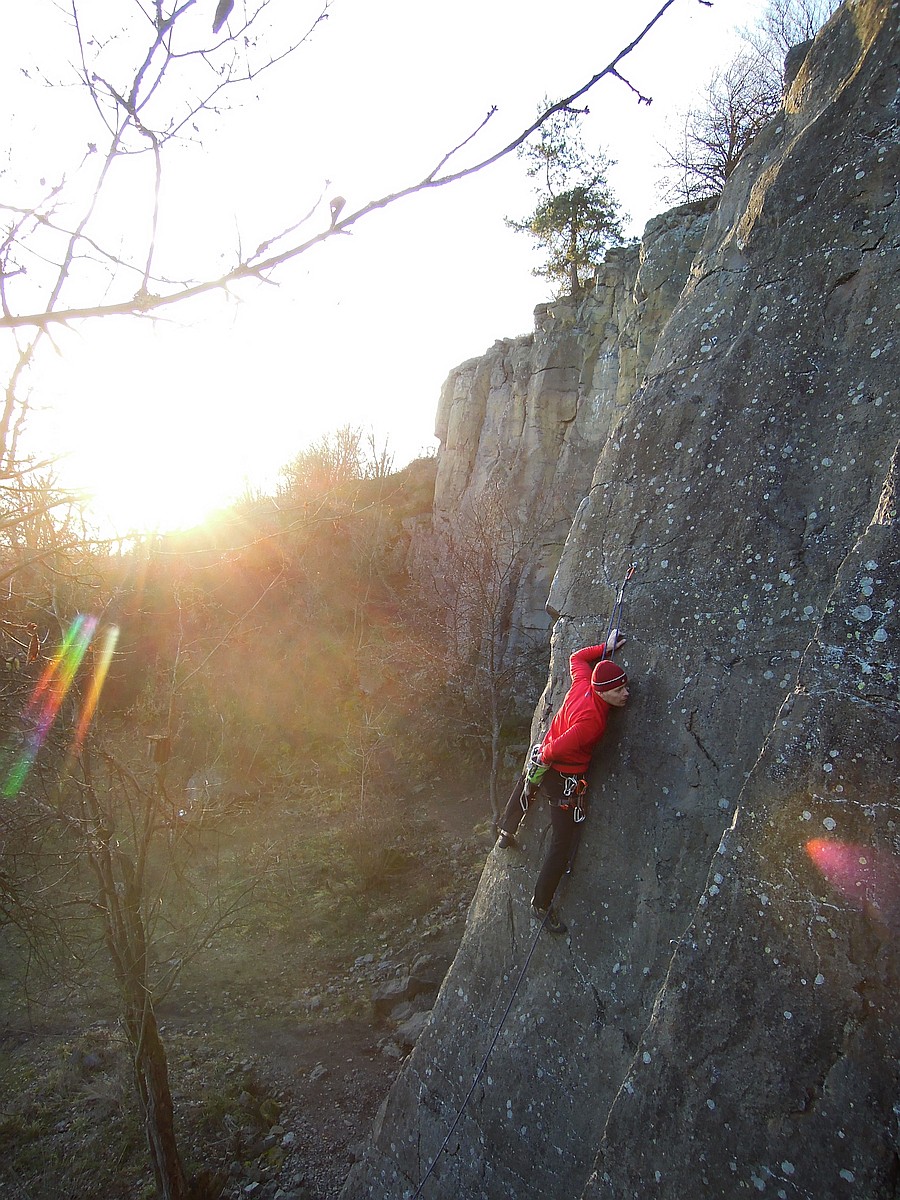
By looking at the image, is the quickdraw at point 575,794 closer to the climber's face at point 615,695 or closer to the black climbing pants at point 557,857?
the black climbing pants at point 557,857

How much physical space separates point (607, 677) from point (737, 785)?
2.59ft

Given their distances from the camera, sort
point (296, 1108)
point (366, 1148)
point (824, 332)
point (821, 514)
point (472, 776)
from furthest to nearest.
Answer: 1. point (472, 776)
2. point (296, 1108)
3. point (366, 1148)
4. point (824, 332)
5. point (821, 514)

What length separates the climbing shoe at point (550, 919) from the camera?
3.62 metres

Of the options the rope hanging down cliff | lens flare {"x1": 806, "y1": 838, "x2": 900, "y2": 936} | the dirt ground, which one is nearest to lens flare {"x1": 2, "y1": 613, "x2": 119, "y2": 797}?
the rope hanging down cliff

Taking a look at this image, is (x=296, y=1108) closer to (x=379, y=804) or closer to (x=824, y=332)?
(x=379, y=804)

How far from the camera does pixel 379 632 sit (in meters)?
17.7

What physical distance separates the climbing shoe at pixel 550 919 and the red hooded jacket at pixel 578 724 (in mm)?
775

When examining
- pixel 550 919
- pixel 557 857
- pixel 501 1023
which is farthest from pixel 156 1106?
pixel 557 857

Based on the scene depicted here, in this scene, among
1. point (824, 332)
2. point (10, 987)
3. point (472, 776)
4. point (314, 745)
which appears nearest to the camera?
point (824, 332)

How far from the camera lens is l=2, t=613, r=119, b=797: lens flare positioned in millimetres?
4465

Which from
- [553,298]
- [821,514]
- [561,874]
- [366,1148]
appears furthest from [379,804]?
[553,298]

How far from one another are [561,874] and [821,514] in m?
2.29

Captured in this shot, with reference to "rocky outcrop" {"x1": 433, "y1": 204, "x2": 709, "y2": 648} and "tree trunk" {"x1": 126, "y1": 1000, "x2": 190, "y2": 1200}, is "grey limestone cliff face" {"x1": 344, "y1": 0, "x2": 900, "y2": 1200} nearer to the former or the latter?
"tree trunk" {"x1": 126, "y1": 1000, "x2": 190, "y2": 1200}

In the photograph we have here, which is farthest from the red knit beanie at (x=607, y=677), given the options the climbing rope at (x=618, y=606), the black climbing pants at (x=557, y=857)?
the black climbing pants at (x=557, y=857)
